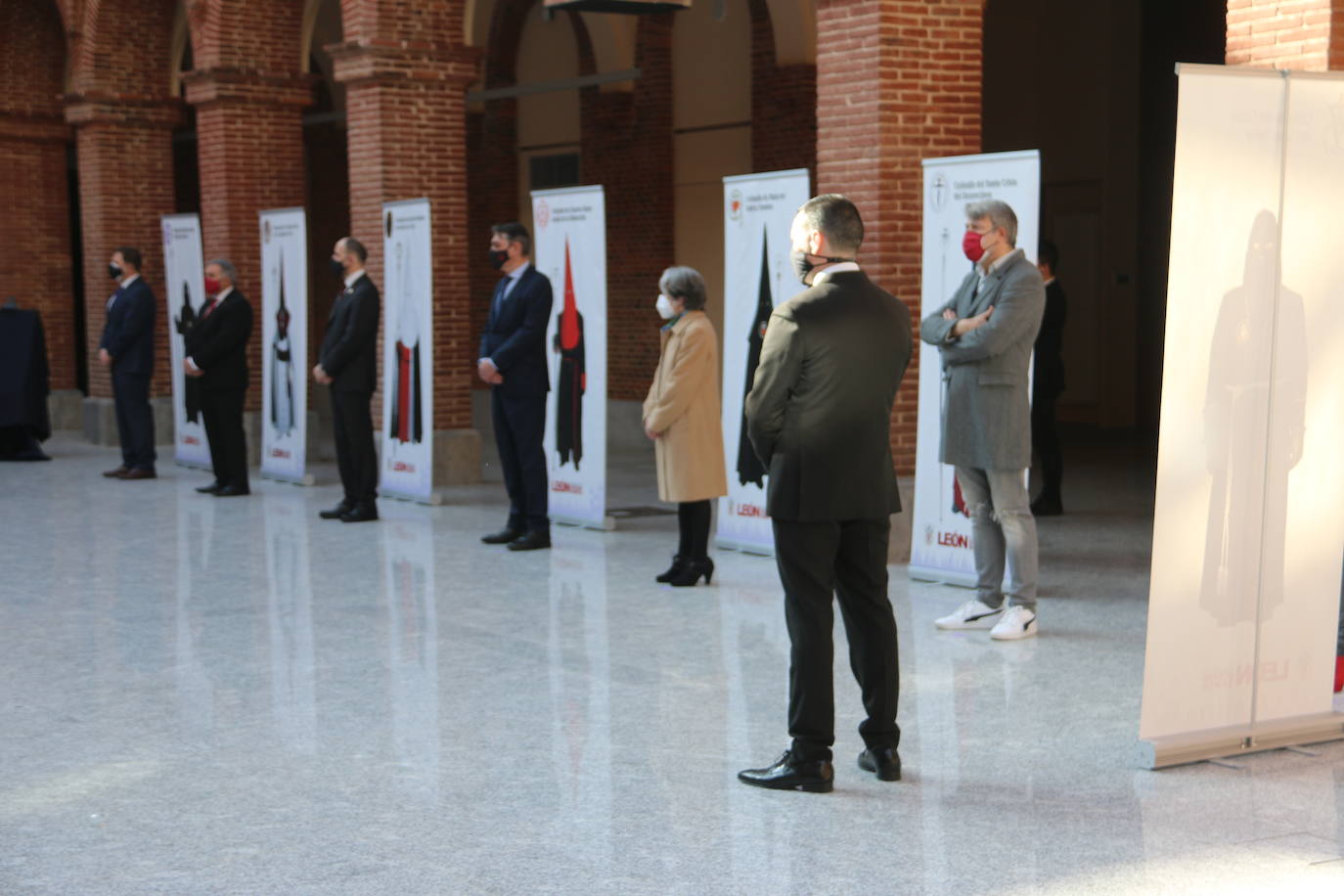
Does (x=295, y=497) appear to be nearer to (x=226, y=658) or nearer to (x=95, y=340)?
(x=226, y=658)

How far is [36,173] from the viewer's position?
19.5 m

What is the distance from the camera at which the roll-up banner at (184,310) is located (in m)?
14.3

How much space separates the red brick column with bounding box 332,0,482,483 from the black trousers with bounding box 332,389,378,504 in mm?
2012

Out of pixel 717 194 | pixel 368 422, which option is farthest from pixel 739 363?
pixel 717 194

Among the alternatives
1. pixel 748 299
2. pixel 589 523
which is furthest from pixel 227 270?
pixel 748 299

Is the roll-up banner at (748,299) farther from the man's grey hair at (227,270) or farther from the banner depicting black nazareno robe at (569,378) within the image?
the man's grey hair at (227,270)

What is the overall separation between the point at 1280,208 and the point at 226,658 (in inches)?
177

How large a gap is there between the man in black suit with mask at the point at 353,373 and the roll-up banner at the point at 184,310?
368cm

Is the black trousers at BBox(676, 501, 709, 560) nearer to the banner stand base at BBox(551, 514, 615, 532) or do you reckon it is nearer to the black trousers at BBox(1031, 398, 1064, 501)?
the banner stand base at BBox(551, 514, 615, 532)

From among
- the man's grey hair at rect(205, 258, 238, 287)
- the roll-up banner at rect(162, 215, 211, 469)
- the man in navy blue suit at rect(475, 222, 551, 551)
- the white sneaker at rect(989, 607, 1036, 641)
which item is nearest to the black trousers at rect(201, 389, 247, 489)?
the man's grey hair at rect(205, 258, 238, 287)

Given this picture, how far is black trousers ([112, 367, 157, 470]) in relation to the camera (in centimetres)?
1361

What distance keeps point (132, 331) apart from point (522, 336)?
17.0ft

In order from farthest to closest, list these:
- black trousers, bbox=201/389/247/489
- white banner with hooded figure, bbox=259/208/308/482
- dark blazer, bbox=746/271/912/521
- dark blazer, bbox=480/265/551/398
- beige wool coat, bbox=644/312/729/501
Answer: white banner with hooded figure, bbox=259/208/308/482 < black trousers, bbox=201/389/247/489 < dark blazer, bbox=480/265/551/398 < beige wool coat, bbox=644/312/729/501 < dark blazer, bbox=746/271/912/521

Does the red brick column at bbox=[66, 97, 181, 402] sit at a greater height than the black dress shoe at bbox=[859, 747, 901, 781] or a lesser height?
greater
